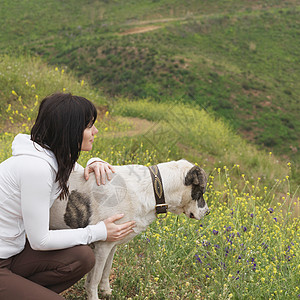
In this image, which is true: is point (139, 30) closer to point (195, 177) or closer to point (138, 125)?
point (138, 125)

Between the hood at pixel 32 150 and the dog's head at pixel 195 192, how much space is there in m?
1.03

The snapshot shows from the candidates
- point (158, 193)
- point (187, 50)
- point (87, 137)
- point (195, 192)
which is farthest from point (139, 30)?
point (87, 137)

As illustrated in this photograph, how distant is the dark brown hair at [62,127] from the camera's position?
2.39 meters

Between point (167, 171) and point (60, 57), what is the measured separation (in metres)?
22.7

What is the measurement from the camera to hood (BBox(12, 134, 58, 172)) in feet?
7.70

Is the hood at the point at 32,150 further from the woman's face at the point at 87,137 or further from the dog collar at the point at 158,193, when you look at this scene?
the dog collar at the point at 158,193

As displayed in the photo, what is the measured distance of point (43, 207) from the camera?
2.30m

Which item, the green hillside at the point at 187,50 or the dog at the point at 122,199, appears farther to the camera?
the green hillside at the point at 187,50

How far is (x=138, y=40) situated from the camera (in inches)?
1019

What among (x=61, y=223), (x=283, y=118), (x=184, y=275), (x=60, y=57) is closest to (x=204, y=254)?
(x=184, y=275)

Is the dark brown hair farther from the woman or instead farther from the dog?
the dog

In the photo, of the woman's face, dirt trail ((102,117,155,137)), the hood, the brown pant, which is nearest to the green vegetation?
dirt trail ((102,117,155,137))

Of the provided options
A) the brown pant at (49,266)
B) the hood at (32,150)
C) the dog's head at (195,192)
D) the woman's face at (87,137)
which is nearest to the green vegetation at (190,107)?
the dog's head at (195,192)

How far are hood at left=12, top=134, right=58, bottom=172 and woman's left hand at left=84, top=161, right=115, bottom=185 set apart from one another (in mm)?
475
